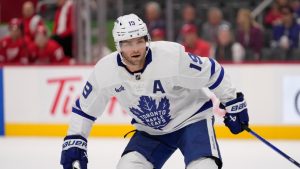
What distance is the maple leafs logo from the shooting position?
13.8ft

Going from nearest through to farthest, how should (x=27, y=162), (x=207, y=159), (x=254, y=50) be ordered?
(x=207, y=159), (x=27, y=162), (x=254, y=50)

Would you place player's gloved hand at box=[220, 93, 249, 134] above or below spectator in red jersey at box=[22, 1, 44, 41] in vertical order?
above

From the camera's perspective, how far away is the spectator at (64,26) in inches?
356

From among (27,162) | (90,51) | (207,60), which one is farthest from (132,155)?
(90,51)

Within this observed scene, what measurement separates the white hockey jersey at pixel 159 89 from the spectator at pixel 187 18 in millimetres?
4419

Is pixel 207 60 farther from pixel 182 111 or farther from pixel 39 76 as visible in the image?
pixel 39 76

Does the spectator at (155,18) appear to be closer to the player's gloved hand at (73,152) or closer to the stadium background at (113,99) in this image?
the stadium background at (113,99)

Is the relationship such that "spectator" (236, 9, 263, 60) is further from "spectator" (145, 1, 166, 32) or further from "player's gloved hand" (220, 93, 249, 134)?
"player's gloved hand" (220, 93, 249, 134)

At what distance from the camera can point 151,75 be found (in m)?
4.16

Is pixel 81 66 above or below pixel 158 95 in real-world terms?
below

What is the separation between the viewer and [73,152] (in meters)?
4.25

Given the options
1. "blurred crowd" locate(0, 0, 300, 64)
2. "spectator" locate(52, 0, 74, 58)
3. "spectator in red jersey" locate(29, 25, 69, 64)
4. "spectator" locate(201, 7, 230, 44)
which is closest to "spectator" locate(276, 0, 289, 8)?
"blurred crowd" locate(0, 0, 300, 64)

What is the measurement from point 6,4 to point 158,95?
18.1 ft

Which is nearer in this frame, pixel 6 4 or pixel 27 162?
pixel 27 162
